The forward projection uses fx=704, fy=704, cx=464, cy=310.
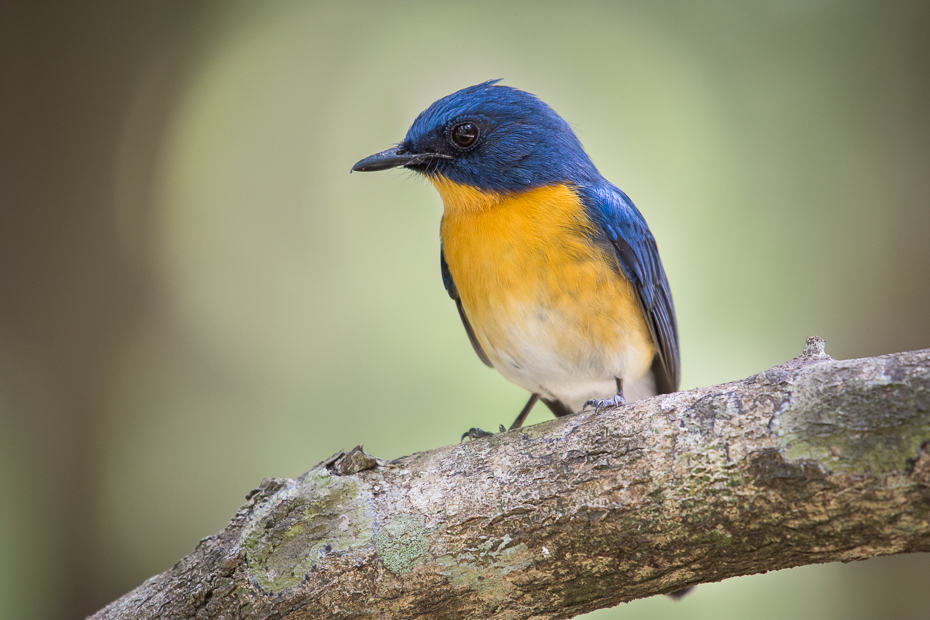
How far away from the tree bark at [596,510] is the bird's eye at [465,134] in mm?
1628

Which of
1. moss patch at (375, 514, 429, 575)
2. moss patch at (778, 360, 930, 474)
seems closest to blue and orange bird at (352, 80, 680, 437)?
moss patch at (375, 514, 429, 575)

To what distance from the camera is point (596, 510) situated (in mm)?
2131

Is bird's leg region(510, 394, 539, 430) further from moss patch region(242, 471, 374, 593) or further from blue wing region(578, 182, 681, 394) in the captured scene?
moss patch region(242, 471, 374, 593)

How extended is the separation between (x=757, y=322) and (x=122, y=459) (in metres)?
4.92

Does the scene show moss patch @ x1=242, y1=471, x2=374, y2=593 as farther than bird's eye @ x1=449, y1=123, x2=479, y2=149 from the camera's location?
No

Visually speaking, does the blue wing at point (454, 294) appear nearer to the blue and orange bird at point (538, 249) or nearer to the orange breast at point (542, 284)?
the blue and orange bird at point (538, 249)

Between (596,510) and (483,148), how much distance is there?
2.06 metres

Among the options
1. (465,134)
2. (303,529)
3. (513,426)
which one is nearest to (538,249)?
(465,134)

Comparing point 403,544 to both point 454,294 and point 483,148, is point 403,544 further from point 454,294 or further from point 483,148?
point 483,148

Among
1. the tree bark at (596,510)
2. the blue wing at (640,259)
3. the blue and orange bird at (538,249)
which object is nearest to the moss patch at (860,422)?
the tree bark at (596,510)

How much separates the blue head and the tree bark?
1.44 metres

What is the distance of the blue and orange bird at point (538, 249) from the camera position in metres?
3.29

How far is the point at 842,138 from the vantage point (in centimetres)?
A: 581

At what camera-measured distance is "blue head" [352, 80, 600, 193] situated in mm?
3549
